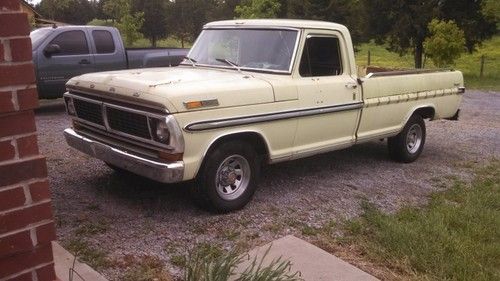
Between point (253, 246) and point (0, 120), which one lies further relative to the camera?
point (253, 246)

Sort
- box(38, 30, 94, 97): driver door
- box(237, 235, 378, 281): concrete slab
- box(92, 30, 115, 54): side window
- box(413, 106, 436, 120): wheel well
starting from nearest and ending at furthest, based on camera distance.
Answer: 1. box(237, 235, 378, 281): concrete slab
2. box(413, 106, 436, 120): wheel well
3. box(38, 30, 94, 97): driver door
4. box(92, 30, 115, 54): side window

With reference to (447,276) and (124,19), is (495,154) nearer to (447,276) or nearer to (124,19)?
(447,276)

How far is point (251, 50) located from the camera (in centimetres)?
576

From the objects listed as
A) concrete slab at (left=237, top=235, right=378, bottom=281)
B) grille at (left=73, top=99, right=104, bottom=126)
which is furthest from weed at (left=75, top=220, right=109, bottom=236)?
concrete slab at (left=237, top=235, right=378, bottom=281)

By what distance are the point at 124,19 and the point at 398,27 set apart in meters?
16.6

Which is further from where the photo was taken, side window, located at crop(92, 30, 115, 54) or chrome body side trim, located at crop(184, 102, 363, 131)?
side window, located at crop(92, 30, 115, 54)

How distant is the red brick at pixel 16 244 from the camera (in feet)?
6.55

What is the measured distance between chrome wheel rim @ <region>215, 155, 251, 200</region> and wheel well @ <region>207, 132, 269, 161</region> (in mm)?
184

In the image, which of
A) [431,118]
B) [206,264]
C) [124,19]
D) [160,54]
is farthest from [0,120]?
[124,19]

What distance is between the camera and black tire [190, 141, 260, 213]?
15.4 ft

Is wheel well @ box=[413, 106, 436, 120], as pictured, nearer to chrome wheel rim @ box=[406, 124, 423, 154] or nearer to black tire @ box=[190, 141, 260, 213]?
chrome wheel rim @ box=[406, 124, 423, 154]

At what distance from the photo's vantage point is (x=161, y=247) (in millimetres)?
4180

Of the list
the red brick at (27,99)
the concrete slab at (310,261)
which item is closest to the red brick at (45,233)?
the red brick at (27,99)

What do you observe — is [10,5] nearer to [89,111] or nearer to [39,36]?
[89,111]
